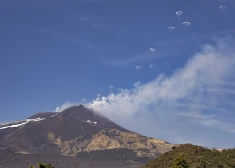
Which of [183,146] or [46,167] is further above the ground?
[183,146]

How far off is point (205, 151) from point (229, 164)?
29.6 ft

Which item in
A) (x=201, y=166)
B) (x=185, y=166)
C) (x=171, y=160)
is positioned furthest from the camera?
(x=171, y=160)

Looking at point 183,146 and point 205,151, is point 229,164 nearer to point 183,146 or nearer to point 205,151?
point 205,151

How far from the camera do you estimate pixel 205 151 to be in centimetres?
9712


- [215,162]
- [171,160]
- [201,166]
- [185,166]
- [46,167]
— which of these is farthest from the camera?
[171,160]

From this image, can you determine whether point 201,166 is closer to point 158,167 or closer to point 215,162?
point 215,162

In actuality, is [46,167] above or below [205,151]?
below

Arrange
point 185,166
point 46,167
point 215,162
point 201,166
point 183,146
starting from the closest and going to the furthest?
point 46,167
point 185,166
point 201,166
point 215,162
point 183,146

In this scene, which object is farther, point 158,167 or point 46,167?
point 158,167

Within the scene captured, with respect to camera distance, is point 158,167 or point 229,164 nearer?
point 229,164

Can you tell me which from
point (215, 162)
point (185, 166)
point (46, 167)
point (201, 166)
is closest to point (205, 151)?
point (215, 162)

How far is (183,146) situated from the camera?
103812mm

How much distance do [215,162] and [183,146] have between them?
1477 cm

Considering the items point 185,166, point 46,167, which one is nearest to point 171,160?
point 185,166
